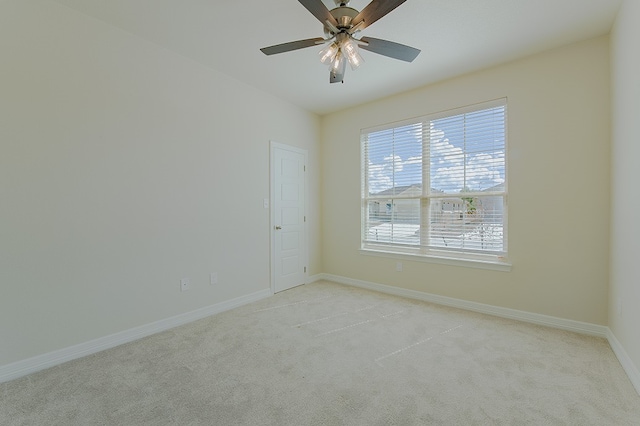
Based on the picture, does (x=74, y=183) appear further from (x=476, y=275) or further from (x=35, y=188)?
(x=476, y=275)

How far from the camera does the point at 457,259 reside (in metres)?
3.36

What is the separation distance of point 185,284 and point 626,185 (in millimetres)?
4013

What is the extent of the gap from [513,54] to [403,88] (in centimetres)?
121

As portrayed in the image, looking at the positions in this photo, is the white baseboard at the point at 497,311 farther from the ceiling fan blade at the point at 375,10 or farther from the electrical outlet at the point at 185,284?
the ceiling fan blade at the point at 375,10

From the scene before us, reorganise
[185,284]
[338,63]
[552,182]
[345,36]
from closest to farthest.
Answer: [345,36]
[338,63]
[552,182]
[185,284]

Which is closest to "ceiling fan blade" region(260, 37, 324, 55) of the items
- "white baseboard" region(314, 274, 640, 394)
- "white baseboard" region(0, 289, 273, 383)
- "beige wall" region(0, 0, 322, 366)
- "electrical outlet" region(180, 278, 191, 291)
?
"beige wall" region(0, 0, 322, 366)

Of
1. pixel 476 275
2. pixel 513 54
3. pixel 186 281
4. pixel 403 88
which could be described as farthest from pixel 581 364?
pixel 186 281

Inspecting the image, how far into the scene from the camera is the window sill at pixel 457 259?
10.1 feet

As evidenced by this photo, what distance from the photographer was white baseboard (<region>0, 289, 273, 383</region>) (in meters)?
2.01

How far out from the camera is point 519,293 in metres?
2.96

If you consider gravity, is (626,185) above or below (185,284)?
above

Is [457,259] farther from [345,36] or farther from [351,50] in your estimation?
[345,36]

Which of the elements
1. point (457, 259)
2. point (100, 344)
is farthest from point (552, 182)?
point (100, 344)

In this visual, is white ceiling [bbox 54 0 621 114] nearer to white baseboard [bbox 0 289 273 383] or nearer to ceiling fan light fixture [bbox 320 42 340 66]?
ceiling fan light fixture [bbox 320 42 340 66]
